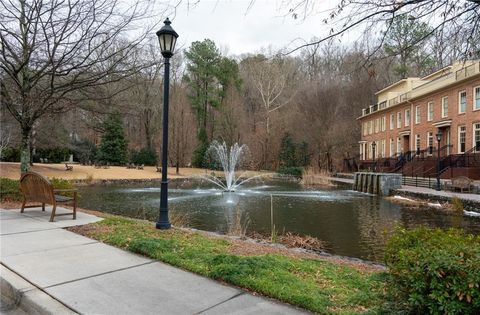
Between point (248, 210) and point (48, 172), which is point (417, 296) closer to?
point (248, 210)

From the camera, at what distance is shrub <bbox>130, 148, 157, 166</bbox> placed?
4666 cm

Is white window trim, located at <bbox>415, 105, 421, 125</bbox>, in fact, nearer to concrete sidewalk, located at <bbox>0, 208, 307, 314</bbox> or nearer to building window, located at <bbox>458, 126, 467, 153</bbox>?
building window, located at <bbox>458, 126, 467, 153</bbox>

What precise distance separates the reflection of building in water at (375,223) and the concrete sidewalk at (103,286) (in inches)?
119

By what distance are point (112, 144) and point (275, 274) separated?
42.4 m

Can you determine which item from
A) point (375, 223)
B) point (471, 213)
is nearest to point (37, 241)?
point (375, 223)

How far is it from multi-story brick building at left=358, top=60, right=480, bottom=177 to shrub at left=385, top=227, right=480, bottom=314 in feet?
57.5

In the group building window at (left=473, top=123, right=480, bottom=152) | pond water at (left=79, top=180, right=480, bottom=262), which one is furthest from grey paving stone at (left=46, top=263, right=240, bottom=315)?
building window at (left=473, top=123, right=480, bottom=152)

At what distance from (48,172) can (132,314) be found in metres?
30.5

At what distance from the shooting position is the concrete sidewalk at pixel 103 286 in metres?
3.35

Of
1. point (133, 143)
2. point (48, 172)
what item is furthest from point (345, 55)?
point (133, 143)

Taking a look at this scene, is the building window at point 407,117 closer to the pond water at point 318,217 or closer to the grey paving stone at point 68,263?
the pond water at point 318,217

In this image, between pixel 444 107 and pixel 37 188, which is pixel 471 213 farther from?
pixel 444 107

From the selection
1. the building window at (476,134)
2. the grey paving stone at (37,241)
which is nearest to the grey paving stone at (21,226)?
the grey paving stone at (37,241)

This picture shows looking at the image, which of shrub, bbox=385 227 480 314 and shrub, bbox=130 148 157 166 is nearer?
shrub, bbox=385 227 480 314
